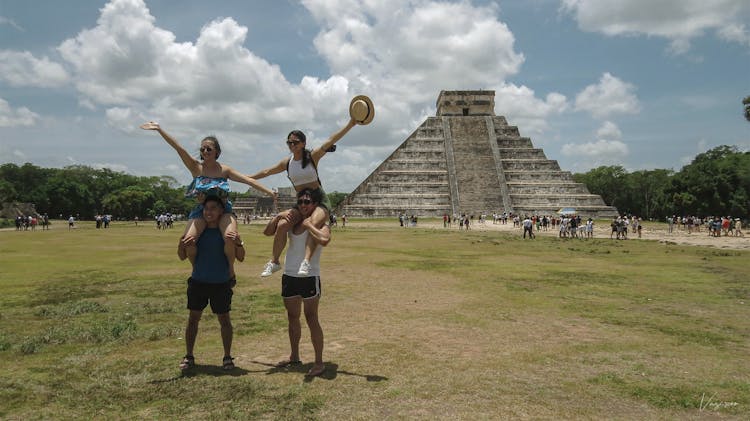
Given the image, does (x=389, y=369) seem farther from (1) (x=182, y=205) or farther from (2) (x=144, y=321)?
(1) (x=182, y=205)

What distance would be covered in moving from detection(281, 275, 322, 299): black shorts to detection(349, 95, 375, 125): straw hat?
171cm

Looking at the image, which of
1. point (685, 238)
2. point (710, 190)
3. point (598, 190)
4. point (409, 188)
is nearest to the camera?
point (685, 238)

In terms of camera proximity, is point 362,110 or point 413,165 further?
point 413,165

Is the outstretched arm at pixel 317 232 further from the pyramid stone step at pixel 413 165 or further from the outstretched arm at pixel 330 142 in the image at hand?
the pyramid stone step at pixel 413 165

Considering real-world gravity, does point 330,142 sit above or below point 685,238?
above

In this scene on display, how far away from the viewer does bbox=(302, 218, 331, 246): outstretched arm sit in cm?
441

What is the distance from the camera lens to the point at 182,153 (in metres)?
4.98

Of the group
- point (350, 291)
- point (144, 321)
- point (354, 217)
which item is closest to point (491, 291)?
point (350, 291)

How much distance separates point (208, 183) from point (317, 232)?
1267 mm

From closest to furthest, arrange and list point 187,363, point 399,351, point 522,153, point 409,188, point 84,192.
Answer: point 187,363, point 399,351, point 409,188, point 522,153, point 84,192

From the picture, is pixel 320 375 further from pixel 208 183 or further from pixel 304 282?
pixel 208 183

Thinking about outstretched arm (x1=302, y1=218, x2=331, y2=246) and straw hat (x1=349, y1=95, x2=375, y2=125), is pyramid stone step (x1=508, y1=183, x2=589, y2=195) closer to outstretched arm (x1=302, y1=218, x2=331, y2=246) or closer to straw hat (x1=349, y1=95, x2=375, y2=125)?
straw hat (x1=349, y1=95, x2=375, y2=125)

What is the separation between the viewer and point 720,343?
5.60 metres

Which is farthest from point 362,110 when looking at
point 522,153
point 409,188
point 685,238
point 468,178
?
point 522,153
